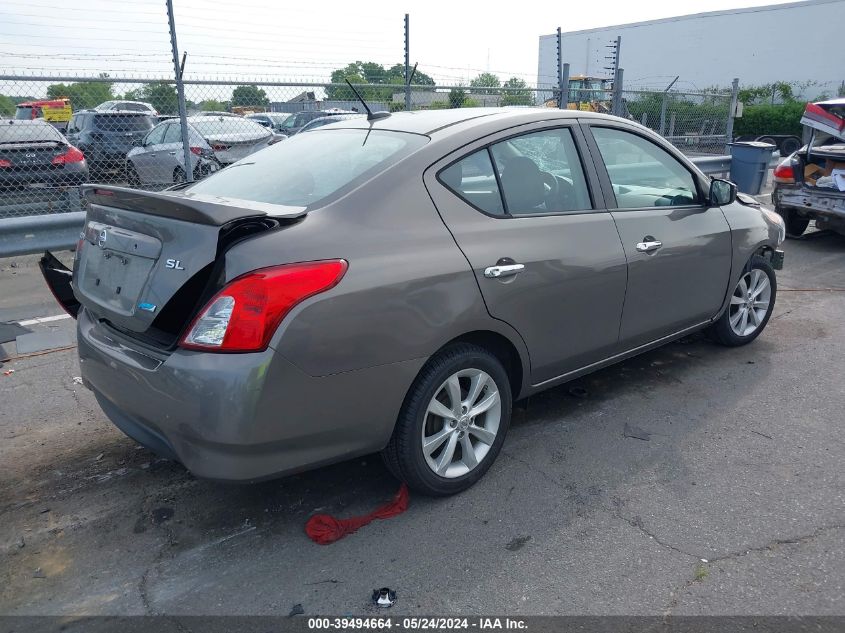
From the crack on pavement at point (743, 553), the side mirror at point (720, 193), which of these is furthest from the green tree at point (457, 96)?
the crack on pavement at point (743, 553)

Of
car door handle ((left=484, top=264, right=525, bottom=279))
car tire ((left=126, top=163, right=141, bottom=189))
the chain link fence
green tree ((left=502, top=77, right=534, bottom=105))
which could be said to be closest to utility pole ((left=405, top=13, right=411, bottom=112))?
the chain link fence

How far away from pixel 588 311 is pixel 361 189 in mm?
1422

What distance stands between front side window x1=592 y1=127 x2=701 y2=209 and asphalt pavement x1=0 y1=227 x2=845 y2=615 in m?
1.20

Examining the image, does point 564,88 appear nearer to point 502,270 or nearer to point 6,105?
point 6,105

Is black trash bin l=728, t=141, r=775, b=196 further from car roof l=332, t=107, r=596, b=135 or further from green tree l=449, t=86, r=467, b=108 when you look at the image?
car roof l=332, t=107, r=596, b=135

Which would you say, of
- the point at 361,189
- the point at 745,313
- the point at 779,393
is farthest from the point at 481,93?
the point at 361,189

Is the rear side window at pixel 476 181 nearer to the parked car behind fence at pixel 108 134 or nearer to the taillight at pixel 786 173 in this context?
the taillight at pixel 786 173

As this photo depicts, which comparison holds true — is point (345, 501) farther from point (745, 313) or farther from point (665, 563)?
point (745, 313)

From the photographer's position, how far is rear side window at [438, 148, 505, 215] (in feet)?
10.5

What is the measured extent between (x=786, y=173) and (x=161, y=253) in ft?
28.2

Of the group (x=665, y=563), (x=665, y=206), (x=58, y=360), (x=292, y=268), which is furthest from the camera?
(x=58, y=360)

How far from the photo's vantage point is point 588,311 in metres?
3.66

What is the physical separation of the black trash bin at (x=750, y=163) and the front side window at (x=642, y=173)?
8568 millimetres

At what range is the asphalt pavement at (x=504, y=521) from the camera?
2590 millimetres
